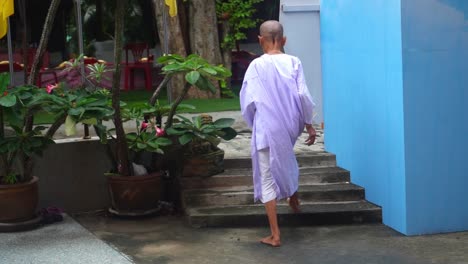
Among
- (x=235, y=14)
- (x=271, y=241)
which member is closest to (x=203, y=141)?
(x=271, y=241)

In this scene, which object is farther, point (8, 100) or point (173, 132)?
point (173, 132)

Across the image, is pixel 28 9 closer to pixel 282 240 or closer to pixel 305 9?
pixel 305 9

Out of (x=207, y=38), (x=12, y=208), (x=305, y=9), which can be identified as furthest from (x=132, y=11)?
(x=12, y=208)

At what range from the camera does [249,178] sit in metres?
7.07

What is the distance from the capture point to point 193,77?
20.9 ft

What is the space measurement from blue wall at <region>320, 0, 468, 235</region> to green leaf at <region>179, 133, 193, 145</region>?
163 cm

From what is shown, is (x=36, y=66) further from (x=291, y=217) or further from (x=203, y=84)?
(x=291, y=217)

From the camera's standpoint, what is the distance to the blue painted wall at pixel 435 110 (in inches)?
231

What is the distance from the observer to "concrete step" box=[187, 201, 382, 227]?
643cm

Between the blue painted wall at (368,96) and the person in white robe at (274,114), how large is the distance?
0.74 metres

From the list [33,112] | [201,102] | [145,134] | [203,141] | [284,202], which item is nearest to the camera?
[33,112]

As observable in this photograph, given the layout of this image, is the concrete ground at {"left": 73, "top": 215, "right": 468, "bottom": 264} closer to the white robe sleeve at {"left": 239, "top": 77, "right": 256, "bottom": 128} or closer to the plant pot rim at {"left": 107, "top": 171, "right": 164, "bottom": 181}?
the plant pot rim at {"left": 107, "top": 171, "right": 164, "bottom": 181}

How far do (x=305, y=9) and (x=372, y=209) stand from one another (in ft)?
14.5

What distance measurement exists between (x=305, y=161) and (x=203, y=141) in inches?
40.8
